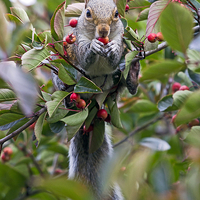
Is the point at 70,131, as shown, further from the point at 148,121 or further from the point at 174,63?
the point at 148,121

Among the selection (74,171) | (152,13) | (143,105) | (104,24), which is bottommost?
(74,171)

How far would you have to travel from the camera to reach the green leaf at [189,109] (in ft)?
2.37

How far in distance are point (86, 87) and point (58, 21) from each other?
0.37 metres

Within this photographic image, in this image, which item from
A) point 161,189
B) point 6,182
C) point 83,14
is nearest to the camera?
point 161,189

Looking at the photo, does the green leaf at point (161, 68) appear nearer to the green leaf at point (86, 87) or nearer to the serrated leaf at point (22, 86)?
the serrated leaf at point (22, 86)

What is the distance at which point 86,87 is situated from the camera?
4.78 ft

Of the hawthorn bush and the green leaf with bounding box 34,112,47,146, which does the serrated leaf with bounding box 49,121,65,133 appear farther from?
the green leaf with bounding box 34,112,47,146

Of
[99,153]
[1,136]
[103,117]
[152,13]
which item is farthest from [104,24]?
[99,153]

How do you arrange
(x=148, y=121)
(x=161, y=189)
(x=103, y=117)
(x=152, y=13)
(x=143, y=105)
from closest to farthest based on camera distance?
1. (x=161, y=189)
2. (x=152, y=13)
3. (x=103, y=117)
4. (x=143, y=105)
5. (x=148, y=121)

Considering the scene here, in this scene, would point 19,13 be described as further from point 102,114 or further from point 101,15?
point 102,114

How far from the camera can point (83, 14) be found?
196 centimetres

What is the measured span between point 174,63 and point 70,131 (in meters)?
0.83

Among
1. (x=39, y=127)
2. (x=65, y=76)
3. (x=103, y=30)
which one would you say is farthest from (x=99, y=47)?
(x=39, y=127)

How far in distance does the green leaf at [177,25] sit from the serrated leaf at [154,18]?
0.59m
